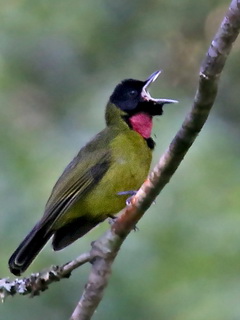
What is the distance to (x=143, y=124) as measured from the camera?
525 centimetres

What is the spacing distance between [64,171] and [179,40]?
284 centimetres

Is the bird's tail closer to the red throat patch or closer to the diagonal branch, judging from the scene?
the red throat patch

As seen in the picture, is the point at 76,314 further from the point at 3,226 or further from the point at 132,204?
the point at 3,226

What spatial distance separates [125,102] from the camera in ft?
17.8

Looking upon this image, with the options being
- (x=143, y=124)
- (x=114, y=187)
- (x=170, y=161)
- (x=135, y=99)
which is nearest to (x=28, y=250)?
(x=114, y=187)

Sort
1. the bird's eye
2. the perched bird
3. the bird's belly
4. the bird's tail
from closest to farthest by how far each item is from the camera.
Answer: the bird's tail
the perched bird
the bird's belly
the bird's eye

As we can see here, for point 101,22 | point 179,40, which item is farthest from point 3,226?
point 179,40

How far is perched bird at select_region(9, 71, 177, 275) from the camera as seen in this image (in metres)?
4.86

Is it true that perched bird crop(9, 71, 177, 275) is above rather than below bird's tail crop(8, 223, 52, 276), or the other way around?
above

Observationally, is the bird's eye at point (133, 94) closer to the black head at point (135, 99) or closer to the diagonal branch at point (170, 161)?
the black head at point (135, 99)

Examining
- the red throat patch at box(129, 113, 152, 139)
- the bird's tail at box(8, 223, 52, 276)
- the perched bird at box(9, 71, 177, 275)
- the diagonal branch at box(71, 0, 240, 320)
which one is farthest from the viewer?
the red throat patch at box(129, 113, 152, 139)

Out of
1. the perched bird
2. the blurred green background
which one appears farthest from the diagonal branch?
the perched bird

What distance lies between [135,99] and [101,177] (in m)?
0.53

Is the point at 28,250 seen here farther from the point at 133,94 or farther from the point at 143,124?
the point at 133,94
